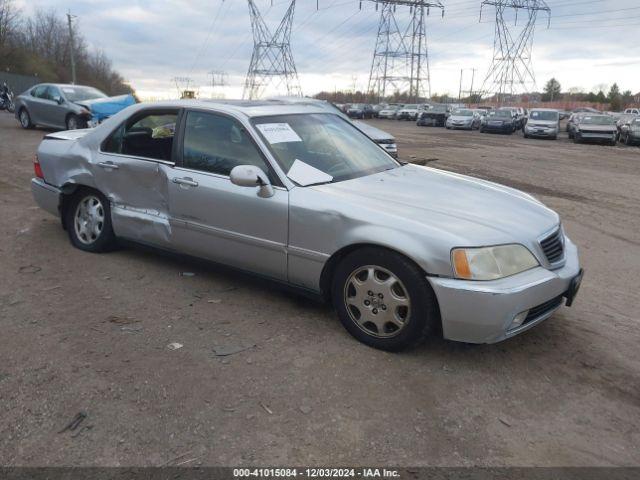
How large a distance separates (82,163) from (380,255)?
3215mm

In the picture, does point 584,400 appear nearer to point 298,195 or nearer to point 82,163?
point 298,195

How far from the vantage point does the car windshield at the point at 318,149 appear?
387 cm

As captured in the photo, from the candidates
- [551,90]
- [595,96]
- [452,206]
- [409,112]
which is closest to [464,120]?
[409,112]

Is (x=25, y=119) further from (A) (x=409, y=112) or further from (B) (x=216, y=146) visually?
(A) (x=409, y=112)

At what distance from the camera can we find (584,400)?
9.77 feet

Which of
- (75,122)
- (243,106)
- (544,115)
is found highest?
(544,115)

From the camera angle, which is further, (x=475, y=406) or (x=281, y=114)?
(x=281, y=114)

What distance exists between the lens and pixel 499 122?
3142 cm

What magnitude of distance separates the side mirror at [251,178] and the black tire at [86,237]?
1.83m

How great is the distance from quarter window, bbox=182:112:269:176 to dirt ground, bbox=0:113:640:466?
829 millimetres

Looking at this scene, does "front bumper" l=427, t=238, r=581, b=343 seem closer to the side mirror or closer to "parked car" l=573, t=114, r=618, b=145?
the side mirror

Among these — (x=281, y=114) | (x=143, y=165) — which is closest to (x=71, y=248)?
(x=143, y=165)

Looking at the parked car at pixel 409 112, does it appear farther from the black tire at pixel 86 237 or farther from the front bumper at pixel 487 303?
the front bumper at pixel 487 303

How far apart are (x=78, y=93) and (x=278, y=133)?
1376 cm
